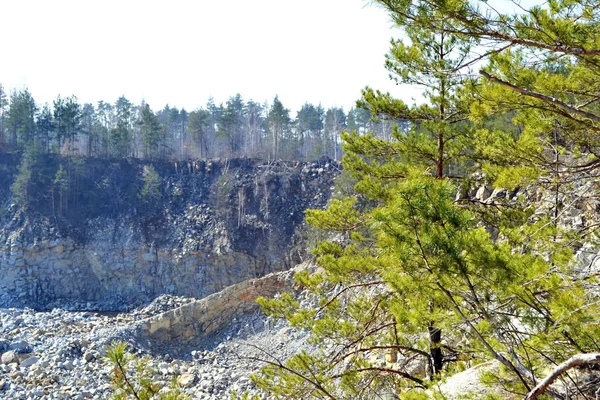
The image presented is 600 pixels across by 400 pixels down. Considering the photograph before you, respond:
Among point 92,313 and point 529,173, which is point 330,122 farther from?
point 529,173

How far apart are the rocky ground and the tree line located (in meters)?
18.9

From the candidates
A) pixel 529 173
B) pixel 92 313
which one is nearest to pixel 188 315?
pixel 92 313

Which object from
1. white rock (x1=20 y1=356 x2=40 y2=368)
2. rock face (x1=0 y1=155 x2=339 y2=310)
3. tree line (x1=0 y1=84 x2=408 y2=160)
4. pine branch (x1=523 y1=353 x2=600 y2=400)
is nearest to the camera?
pine branch (x1=523 y1=353 x2=600 y2=400)

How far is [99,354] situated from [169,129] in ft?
139

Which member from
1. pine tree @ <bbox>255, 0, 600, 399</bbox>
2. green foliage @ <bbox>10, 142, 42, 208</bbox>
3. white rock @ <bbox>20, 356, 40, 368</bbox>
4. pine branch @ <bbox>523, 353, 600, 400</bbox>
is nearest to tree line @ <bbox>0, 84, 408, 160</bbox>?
green foliage @ <bbox>10, 142, 42, 208</bbox>

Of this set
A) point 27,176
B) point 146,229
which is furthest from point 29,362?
point 27,176

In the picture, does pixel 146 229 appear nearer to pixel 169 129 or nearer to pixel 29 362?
pixel 29 362

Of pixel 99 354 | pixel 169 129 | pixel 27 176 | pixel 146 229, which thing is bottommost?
pixel 99 354

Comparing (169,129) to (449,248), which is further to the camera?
(169,129)

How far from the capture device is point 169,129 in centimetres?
5494

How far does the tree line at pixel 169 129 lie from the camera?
124 ft

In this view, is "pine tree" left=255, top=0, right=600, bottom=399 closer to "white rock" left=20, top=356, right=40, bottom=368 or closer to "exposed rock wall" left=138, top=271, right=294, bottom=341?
"white rock" left=20, top=356, right=40, bottom=368

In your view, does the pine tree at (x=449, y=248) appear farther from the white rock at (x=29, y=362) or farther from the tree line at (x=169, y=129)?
the tree line at (x=169, y=129)

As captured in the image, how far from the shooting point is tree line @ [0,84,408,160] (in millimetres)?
37719
